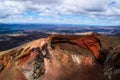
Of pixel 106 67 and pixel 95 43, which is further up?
pixel 95 43

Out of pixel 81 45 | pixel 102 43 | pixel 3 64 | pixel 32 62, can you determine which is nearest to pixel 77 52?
pixel 81 45

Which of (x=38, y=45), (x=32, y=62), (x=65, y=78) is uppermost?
(x=38, y=45)

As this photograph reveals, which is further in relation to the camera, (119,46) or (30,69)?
(119,46)

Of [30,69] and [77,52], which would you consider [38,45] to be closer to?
[30,69]

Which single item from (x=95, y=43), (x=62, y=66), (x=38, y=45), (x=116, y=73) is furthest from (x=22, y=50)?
(x=116, y=73)

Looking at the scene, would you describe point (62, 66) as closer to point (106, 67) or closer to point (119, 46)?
point (106, 67)

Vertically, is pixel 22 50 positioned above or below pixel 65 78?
above
